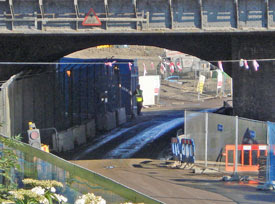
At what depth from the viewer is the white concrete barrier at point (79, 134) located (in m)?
32.0

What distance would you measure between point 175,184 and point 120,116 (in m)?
20.1

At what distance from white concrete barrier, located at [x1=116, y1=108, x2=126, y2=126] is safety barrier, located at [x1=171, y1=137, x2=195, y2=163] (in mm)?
14028

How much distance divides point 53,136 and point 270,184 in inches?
542

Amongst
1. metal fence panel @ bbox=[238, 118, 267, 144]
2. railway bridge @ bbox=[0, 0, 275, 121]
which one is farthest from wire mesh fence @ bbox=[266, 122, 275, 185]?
railway bridge @ bbox=[0, 0, 275, 121]

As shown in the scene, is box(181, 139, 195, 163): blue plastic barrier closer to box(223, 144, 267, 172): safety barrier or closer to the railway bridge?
box(223, 144, 267, 172): safety barrier

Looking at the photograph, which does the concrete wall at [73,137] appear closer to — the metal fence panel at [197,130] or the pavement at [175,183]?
the pavement at [175,183]

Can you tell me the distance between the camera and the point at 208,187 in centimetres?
1995

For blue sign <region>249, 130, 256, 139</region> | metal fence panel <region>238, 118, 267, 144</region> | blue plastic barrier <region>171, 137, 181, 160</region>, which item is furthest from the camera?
blue plastic barrier <region>171, 137, 181, 160</region>

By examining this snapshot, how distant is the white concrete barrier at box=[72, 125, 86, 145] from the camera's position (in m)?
32.0

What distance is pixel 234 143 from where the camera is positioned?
74.2 ft

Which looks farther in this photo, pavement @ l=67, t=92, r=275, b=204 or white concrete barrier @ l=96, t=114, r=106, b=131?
white concrete barrier @ l=96, t=114, r=106, b=131

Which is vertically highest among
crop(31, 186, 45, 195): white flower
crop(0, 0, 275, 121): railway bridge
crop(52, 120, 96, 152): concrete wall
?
crop(0, 0, 275, 121): railway bridge

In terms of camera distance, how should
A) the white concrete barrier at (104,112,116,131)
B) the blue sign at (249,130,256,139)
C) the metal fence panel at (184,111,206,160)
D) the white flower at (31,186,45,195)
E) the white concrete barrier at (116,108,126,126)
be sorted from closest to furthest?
the white flower at (31,186,45,195) < the blue sign at (249,130,256,139) < the metal fence panel at (184,111,206,160) < the white concrete barrier at (104,112,116,131) < the white concrete barrier at (116,108,126,126)

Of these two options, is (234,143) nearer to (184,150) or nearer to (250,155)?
(250,155)
